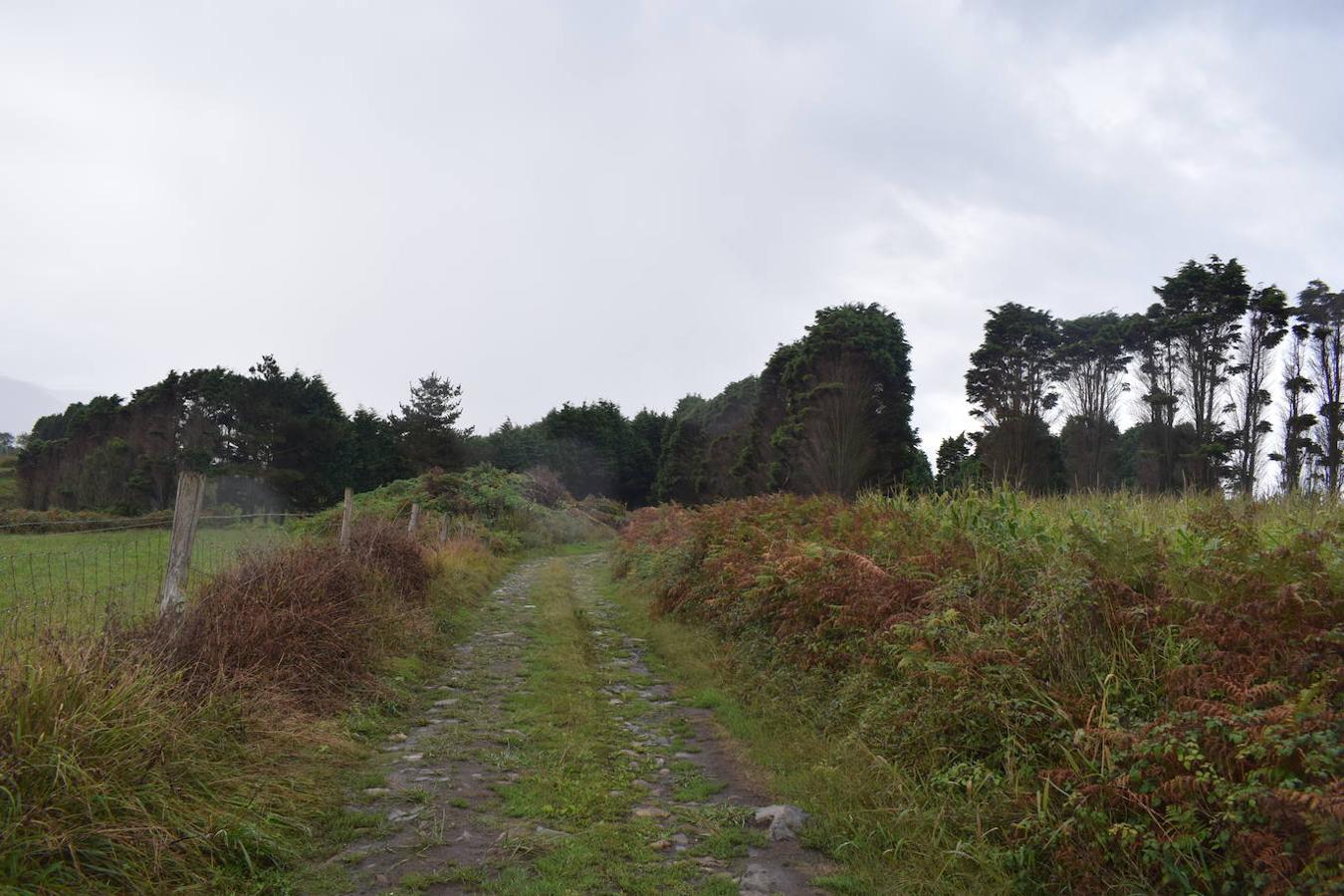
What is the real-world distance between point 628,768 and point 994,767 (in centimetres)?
252

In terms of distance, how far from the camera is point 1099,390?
31.0m

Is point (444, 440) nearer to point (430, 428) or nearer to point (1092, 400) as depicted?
point (430, 428)

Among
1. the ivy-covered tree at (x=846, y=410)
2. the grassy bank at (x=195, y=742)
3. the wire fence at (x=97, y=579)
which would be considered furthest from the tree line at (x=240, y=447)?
the grassy bank at (x=195, y=742)

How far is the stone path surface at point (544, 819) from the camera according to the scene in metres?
3.70

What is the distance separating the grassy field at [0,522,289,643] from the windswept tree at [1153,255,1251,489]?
86.1 ft

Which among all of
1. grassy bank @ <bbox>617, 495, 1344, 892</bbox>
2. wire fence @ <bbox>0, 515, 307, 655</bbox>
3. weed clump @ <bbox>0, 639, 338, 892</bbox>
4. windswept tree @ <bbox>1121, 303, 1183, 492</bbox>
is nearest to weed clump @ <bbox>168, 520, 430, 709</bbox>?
wire fence @ <bbox>0, 515, 307, 655</bbox>

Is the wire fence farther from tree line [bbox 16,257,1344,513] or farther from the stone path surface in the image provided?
tree line [bbox 16,257,1344,513]

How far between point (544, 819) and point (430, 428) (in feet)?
147

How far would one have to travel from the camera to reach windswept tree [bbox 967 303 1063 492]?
30638mm

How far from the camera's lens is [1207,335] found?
2500 centimetres

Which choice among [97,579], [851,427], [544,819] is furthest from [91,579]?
[851,427]

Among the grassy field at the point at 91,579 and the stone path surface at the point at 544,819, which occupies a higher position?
the grassy field at the point at 91,579

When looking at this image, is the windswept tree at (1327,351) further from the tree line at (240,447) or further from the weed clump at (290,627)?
the tree line at (240,447)

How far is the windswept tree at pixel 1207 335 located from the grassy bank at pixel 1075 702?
20.9m
